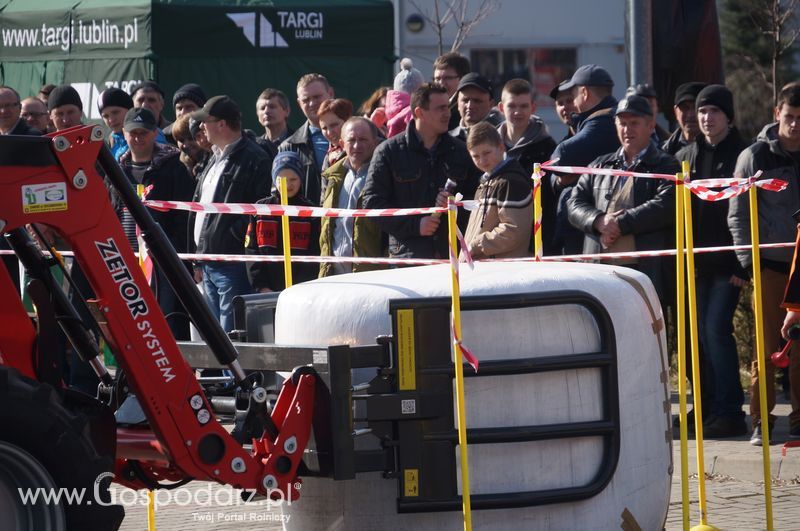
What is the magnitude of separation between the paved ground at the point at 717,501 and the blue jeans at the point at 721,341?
35cm

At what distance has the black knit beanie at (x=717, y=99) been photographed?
9.25 meters

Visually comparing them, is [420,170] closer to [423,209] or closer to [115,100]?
[423,209]

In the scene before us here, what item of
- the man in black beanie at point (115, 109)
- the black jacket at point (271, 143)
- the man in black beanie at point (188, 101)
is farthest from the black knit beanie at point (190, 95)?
the black jacket at point (271, 143)

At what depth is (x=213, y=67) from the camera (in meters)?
19.3

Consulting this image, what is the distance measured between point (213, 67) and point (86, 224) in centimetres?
1427

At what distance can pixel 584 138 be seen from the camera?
983cm

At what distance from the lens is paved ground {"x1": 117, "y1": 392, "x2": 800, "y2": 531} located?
286 inches

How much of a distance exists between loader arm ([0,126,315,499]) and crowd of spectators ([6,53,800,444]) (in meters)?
3.16

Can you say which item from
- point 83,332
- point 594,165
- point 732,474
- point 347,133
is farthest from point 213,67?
point 83,332

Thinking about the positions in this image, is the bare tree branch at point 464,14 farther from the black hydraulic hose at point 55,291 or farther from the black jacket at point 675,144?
the black hydraulic hose at point 55,291

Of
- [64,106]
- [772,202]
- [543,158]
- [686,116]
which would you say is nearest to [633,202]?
[772,202]

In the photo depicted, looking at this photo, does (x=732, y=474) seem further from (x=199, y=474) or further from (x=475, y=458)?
(x=199, y=474)

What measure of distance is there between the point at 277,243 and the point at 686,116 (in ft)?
9.72

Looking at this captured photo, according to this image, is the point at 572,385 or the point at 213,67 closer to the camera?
the point at 572,385
